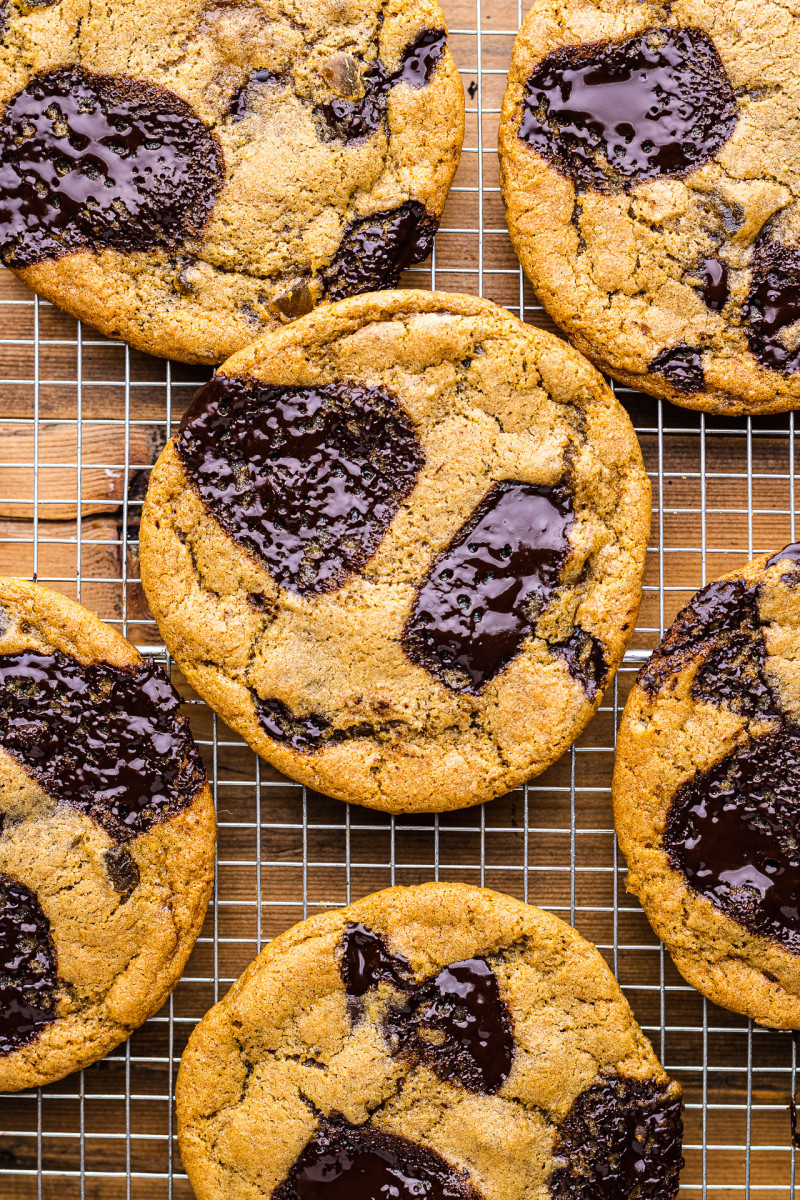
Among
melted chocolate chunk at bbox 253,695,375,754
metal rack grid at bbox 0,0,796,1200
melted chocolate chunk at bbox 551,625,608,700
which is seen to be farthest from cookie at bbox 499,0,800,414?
melted chocolate chunk at bbox 253,695,375,754

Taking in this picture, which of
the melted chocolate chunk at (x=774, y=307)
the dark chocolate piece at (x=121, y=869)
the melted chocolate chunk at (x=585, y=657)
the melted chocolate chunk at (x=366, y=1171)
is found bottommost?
the melted chocolate chunk at (x=366, y=1171)

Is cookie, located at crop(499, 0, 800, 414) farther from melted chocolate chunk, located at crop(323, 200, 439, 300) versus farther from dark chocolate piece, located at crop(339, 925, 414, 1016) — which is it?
dark chocolate piece, located at crop(339, 925, 414, 1016)

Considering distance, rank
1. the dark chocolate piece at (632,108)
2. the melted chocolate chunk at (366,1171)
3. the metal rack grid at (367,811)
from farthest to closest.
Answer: the metal rack grid at (367,811), the dark chocolate piece at (632,108), the melted chocolate chunk at (366,1171)

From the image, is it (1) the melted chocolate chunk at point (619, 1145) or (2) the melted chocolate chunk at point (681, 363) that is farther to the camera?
(2) the melted chocolate chunk at point (681, 363)

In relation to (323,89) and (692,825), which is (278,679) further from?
(323,89)

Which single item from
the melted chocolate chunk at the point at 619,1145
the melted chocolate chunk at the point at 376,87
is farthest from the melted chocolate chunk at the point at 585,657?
the melted chocolate chunk at the point at 376,87

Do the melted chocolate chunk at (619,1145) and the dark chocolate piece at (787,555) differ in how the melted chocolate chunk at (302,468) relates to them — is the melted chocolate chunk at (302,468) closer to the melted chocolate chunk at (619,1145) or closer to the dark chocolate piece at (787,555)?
the dark chocolate piece at (787,555)

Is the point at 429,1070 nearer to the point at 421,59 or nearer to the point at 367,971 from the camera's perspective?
the point at 367,971
